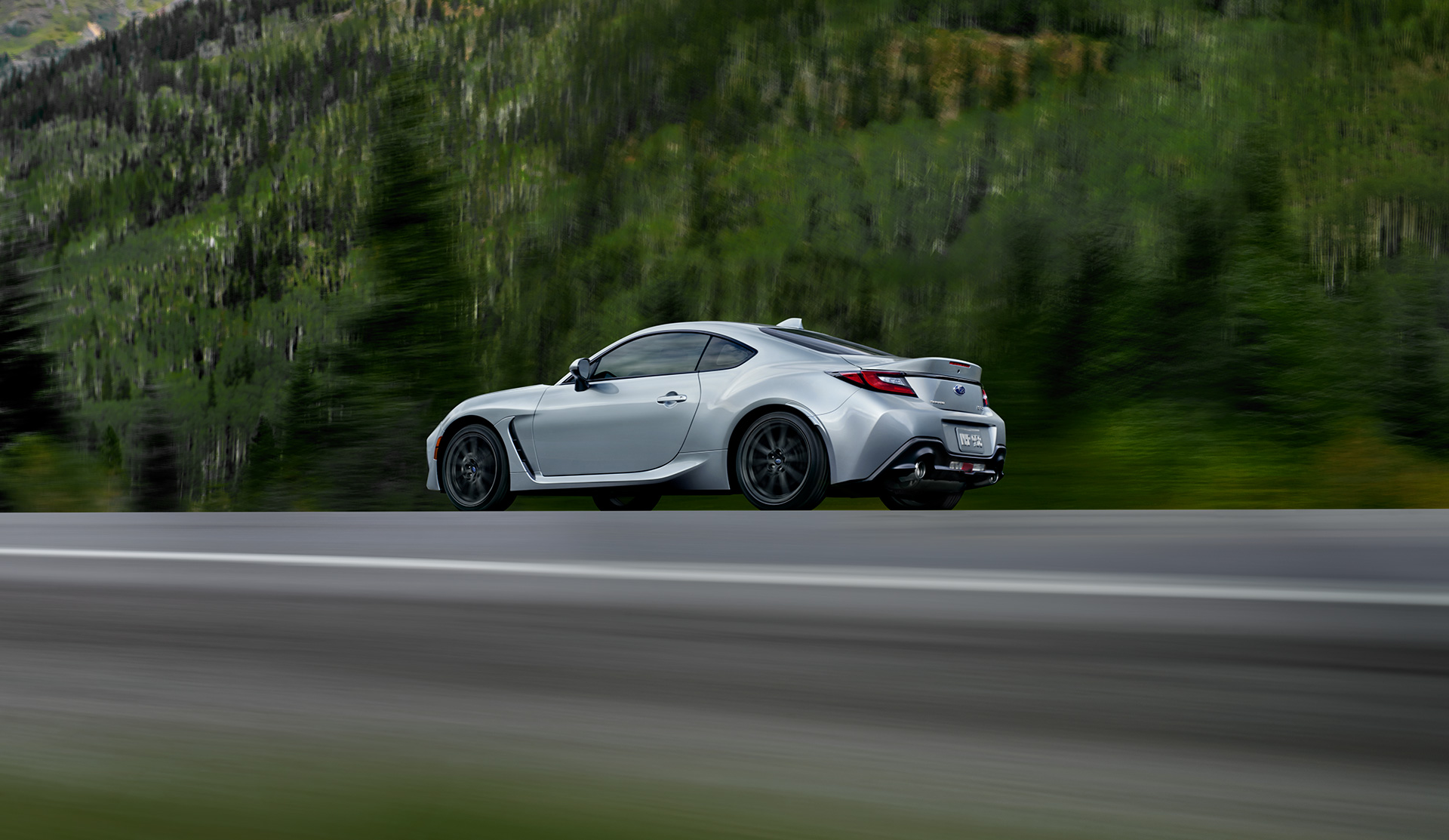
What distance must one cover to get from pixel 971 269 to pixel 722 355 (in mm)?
43196

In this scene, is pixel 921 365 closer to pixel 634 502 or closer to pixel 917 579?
pixel 634 502

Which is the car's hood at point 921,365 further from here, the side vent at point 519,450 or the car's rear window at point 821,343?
the side vent at point 519,450

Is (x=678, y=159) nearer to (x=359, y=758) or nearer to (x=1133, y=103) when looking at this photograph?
(x=1133, y=103)

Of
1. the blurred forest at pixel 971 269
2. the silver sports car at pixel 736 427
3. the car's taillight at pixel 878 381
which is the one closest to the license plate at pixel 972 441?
the silver sports car at pixel 736 427

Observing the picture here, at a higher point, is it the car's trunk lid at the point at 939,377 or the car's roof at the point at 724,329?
the car's roof at the point at 724,329

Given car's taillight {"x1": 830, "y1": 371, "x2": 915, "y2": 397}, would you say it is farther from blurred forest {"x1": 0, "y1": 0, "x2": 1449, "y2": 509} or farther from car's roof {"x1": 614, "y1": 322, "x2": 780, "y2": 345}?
blurred forest {"x1": 0, "y1": 0, "x2": 1449, "y2": 509}

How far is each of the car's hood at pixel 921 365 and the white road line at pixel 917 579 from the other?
144 inches

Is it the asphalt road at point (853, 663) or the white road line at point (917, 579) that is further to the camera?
the white road line at point (917, 579)

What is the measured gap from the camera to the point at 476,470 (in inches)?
396

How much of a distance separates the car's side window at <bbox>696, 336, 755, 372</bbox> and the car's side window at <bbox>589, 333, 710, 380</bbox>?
0.27ft

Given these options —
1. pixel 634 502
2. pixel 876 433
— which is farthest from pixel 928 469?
pixel 634 502

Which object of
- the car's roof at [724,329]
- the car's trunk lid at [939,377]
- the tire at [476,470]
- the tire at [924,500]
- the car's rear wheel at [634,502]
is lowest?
the car's rear wheel at [634,502]

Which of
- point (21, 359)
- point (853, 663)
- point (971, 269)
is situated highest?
point (971, 269)

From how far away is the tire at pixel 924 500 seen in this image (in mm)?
9617
